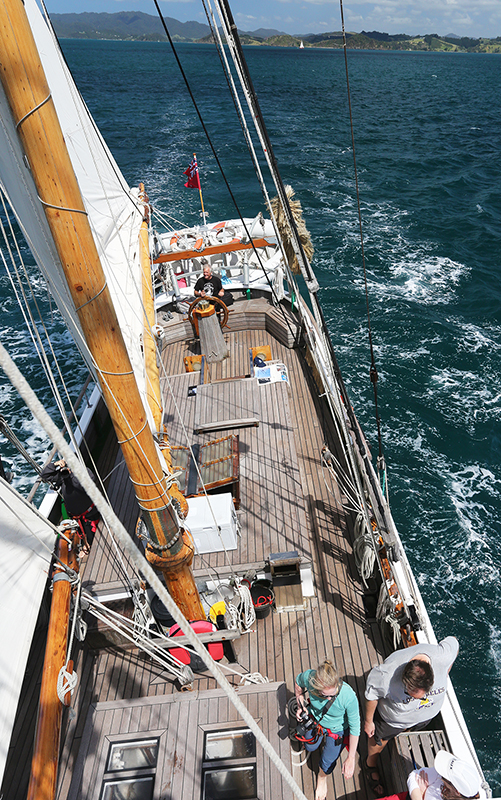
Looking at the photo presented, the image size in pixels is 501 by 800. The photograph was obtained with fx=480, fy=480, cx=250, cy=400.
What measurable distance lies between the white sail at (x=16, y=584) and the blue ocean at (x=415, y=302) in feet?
24.8

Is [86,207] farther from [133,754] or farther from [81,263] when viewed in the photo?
[133,754]

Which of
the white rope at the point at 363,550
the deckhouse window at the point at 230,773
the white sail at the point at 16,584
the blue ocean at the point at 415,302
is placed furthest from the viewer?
the blue ocean at the point at 415,302

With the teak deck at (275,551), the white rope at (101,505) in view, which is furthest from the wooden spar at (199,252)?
the white rope at (101,505)

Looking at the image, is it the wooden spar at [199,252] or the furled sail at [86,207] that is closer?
the furled sail at [86,207]

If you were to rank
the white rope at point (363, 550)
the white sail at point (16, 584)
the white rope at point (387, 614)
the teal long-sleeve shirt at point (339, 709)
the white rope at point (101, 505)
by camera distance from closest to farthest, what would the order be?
the white rope at point (101, 505) → the white sail at point (16, 584) → the teal long-sleeve shirt at point (339, 709) → the white rope at point (387, 614) → the white rope at point (363, 550)

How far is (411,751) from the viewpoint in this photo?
14.0 feet

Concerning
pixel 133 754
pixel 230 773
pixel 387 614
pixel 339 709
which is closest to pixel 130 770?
pixel 133 754

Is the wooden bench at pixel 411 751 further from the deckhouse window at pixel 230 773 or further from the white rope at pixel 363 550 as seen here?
the white rope at pixel 363 550

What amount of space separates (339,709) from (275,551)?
8.43 ft

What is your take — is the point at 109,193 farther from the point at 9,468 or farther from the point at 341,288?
the point at 341,288

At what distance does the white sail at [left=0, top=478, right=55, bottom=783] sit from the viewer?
3297 mm

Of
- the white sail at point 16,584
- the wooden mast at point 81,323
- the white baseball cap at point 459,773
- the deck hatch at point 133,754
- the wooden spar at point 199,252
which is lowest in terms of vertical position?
the white baseball cap at point 459,773

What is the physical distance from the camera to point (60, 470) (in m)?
6.26

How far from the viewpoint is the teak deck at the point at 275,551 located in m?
5.32
